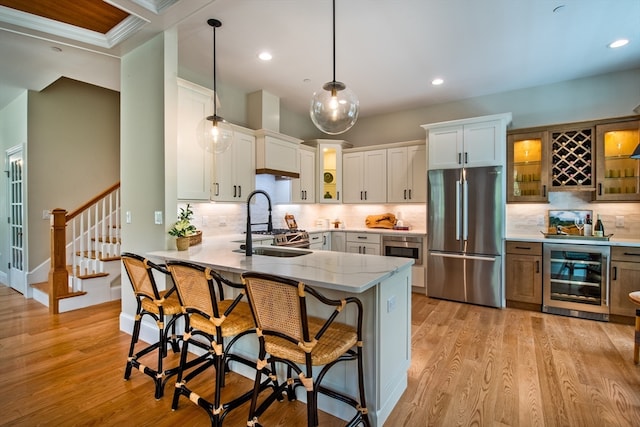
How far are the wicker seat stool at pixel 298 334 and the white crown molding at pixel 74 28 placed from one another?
272 centimetres

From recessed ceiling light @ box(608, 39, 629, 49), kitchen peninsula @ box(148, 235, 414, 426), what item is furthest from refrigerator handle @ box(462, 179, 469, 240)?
kitchen peninsula @ box(148, 235, 414, 426)

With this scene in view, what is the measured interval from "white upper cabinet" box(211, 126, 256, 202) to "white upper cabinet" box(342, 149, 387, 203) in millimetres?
1890

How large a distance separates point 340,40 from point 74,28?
2.49 m

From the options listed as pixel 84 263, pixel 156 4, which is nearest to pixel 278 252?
pixel 156 4

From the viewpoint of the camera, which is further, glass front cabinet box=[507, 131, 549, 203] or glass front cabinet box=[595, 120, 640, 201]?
glass front cabinet box=[507, 131, 549, 203]

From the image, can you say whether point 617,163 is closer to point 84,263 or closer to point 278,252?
point 278,252

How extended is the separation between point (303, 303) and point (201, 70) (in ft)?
11.9

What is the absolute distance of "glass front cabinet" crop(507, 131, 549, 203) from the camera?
413cm

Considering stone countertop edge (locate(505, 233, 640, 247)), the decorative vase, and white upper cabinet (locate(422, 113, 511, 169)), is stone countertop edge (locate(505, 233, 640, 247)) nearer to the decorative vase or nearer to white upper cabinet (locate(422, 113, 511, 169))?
white upper cabinet (locate(422, 113, 511, 169))

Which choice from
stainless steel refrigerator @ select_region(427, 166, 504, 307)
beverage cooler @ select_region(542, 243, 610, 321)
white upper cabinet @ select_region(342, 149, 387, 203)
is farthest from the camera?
white upper cabinet @ select_region(342, 149, 387, 203)

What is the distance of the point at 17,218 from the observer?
5020mm

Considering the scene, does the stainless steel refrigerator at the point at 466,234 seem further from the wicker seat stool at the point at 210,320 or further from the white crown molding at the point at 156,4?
the white crown molding at the point at 156,4

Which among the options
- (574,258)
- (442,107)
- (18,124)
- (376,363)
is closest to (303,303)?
(376,363)

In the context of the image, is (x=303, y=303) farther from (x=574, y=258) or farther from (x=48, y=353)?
(x=574, y=258)
